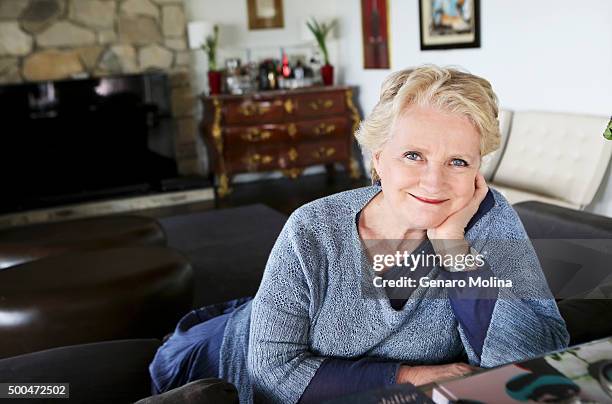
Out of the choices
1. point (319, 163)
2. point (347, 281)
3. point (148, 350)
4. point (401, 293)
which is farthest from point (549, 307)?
point (319, 163)

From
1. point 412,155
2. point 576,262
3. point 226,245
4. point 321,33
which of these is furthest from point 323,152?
point 412,155

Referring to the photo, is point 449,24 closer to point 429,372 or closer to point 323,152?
point 323,152

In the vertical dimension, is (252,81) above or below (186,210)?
above

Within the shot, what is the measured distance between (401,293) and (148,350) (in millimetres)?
758

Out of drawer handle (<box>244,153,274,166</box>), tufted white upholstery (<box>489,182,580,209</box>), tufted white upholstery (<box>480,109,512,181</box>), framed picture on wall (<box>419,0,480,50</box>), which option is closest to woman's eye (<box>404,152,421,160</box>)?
tufted white upholstery (<box>489,182,580,209</box>)

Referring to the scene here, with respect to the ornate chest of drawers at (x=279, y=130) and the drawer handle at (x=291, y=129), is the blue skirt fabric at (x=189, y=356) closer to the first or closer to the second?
the ornate chest of drawers at (x=279, y=130)

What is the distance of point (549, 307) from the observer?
121cm

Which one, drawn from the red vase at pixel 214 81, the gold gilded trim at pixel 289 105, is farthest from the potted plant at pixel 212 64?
the gold gilded trim at pixel 289 105

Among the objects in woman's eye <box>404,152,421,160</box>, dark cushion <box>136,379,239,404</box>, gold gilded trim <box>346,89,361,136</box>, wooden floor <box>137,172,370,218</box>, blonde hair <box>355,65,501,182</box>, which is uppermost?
blonde hair <box>355,65,501,182</box>

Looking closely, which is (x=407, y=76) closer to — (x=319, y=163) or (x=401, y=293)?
(x=401, y=293)

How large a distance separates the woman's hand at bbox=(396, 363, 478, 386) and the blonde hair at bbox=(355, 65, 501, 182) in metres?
0.40

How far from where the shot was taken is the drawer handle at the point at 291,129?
5.63 metres

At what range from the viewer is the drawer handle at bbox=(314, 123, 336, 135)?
5.73 meters

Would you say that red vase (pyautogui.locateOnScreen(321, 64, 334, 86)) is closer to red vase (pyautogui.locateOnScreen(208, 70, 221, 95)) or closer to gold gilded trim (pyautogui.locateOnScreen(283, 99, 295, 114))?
gold gilded trim (pyautogui.locateOnScreen(283, 99, 295, 114))
